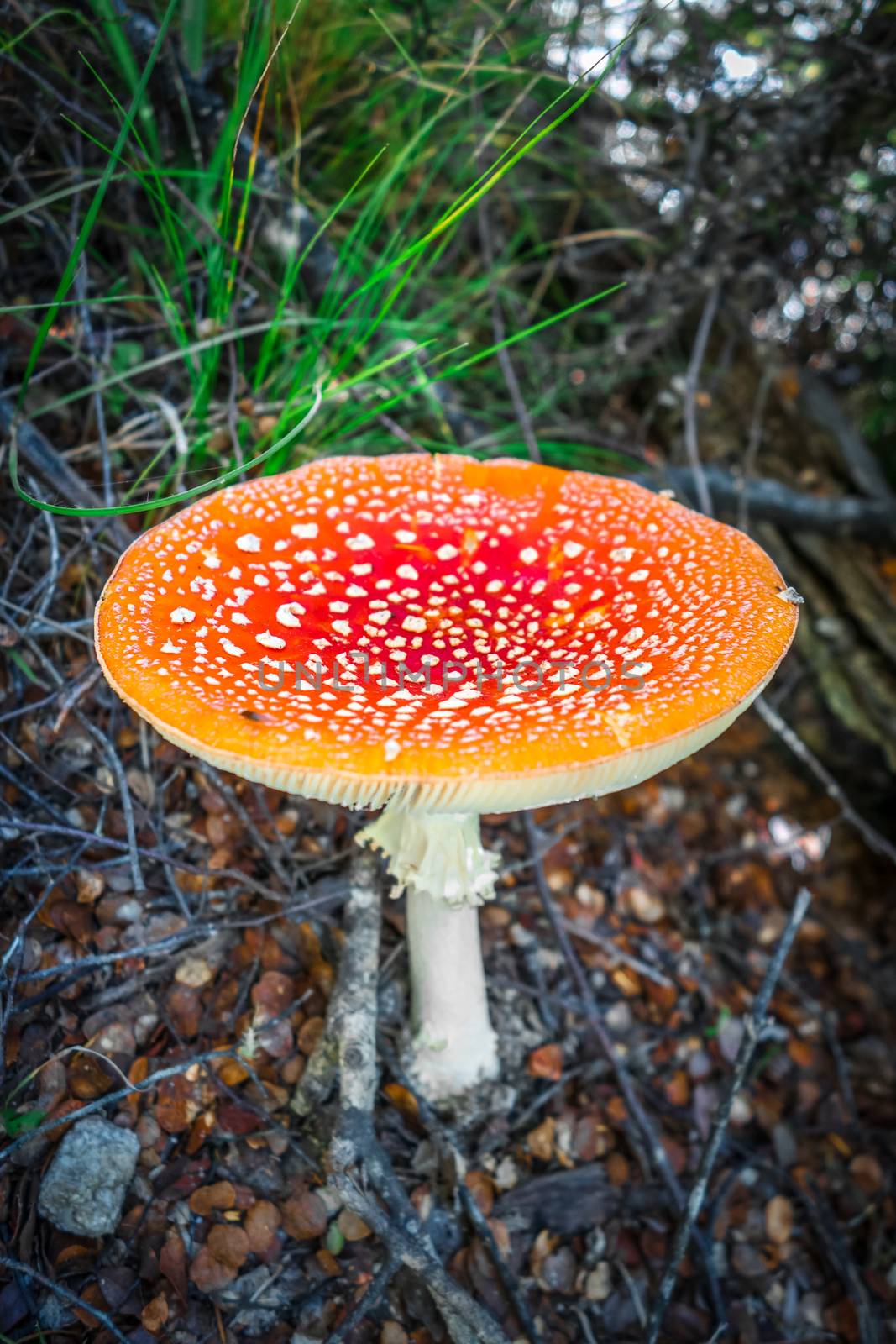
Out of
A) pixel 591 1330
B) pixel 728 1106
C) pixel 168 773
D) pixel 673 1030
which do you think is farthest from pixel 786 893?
pixel 168 773

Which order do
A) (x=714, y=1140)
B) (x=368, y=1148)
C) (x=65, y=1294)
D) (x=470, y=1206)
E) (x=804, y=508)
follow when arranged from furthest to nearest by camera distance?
(x=804, y=508) → (x=714, y=1140) → (x=470, y=1206) → (x=368, y=1148) → (x=65, y=1294)

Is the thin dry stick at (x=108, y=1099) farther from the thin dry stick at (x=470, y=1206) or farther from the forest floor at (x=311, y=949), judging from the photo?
the thin dry stick at (x=470, y=1206)

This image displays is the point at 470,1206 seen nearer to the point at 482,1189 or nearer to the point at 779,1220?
the point at 482,1189

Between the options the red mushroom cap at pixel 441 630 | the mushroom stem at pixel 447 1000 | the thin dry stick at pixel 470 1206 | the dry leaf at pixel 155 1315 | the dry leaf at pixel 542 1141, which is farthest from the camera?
the dry leaf at pixel 542 1141

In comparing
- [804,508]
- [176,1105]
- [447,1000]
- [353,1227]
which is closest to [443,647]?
[447,1000]

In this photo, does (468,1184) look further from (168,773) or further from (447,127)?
(447,127)

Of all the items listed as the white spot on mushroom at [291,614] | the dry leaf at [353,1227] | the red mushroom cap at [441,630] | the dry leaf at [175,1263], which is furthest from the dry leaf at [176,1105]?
the white spot on mushroom at [291,614]
